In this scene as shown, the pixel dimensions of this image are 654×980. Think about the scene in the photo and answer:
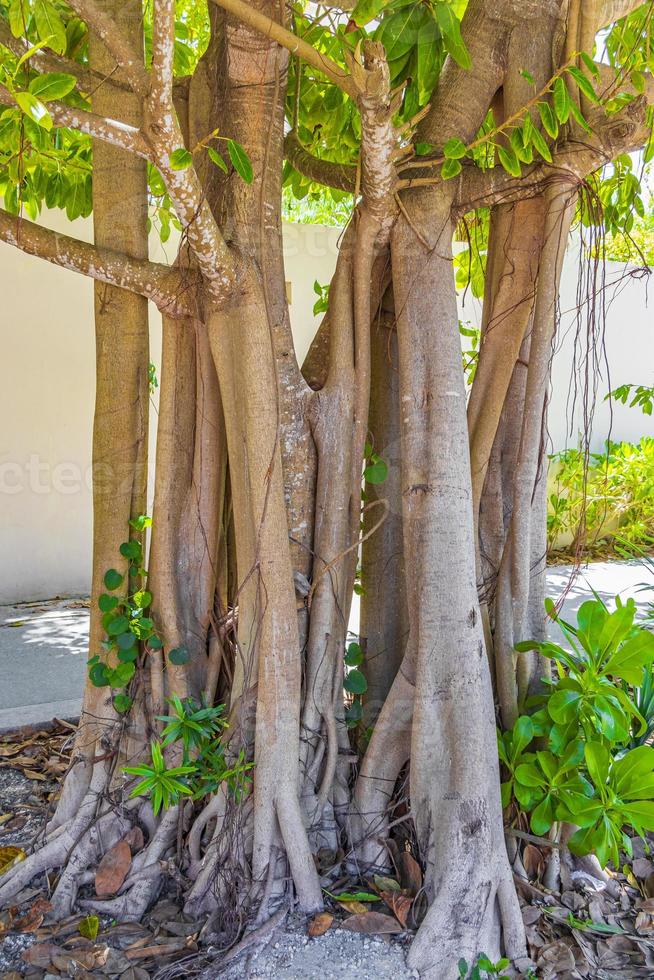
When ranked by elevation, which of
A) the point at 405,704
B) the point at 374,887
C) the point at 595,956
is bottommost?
the point at 595,956

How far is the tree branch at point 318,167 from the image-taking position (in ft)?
9.90

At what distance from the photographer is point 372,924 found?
217 centimetres

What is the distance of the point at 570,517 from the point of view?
7016 millimetres

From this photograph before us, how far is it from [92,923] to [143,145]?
6.87 feet

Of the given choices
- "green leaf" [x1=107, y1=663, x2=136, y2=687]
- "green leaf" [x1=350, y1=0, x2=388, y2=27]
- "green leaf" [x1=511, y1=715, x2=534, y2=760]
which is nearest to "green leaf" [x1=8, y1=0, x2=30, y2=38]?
"green leaf" [x1=350, y1=0, x2=388, y2=27]

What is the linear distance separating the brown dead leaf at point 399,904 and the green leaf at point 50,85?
2.22 m

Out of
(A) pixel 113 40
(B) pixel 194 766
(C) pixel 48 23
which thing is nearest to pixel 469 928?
(B) pixel 194 766

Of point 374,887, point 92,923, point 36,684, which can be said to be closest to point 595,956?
point 374,887

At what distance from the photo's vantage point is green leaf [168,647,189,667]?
8.37 feet

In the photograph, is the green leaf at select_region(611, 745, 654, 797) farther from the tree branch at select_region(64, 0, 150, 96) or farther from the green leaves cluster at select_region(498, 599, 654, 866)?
the tree branch at select_region(64, 0, 150, 96)

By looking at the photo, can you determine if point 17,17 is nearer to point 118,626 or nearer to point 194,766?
point 118,626

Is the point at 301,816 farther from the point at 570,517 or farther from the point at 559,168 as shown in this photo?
the point at 570,517

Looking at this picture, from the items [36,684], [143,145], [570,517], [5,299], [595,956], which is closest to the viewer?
[143,145]

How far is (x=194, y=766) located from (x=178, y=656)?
0.42 m
